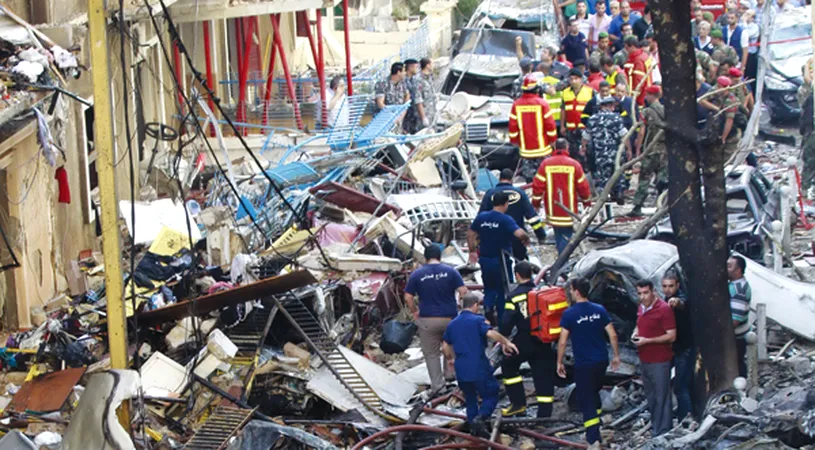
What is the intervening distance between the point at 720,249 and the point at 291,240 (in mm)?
5554

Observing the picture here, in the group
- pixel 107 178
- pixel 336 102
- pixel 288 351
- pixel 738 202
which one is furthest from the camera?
pixel 336 102

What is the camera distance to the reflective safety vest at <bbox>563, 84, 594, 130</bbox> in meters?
18.1

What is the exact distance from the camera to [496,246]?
1287 centimetres

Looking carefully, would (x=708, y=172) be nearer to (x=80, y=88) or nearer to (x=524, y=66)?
(x=80, y=88)

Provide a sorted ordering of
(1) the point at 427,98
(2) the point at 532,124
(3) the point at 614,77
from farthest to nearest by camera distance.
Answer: (1) the point at 427,98 < (3) the point at 614,77 < (2) the point at 532,124

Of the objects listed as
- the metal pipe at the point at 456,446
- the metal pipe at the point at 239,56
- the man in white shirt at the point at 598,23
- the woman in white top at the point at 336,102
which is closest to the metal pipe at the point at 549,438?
the metal pipe at the point at 456,446

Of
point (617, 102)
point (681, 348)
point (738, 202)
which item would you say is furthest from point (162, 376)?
point (617, 102)

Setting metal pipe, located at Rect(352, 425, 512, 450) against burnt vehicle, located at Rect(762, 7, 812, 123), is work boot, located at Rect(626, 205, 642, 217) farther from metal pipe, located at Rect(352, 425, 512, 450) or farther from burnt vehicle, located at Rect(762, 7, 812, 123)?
metal pipe, located at Rect(352, 425, 512, 450)

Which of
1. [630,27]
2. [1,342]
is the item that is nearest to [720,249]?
[1,342]

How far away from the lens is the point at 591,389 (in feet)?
34.0

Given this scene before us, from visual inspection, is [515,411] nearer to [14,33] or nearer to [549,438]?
[549,438]

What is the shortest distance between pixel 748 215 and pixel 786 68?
7.73 meters

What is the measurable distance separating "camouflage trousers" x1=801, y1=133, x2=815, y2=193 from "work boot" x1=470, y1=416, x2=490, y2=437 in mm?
7847

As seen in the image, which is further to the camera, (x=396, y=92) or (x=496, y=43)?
(x=496, y=43)
